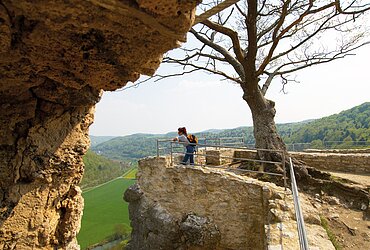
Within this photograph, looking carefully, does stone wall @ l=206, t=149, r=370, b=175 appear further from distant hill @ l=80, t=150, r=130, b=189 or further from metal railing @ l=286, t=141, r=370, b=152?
distant hill @ l=80, t=150, r=130, b=189

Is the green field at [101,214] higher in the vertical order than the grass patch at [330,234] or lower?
lower

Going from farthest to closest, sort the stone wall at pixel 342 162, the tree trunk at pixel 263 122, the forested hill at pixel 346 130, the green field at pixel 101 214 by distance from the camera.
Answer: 1. the forested hill at pixel 346 130
2. the green field at pixel 101 214
3. the stone wall at pixel 342 162
4. the tree trunk at pixel 263 122

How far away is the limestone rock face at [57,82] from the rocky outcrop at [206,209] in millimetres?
3967

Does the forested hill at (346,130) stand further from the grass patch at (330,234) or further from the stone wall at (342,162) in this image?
the grass patch at (330,234)

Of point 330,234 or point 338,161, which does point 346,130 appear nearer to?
point 338,161

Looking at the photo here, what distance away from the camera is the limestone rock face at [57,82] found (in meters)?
1.85

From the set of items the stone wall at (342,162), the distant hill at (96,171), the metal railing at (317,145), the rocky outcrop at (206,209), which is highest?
the metal railing at (317,145)

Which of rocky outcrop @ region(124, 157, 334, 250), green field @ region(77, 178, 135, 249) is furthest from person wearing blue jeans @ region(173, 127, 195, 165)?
green field @ region(77, 178, 135, 249)

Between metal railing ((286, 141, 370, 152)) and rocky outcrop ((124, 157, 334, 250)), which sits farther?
metal railing ((286, 141, 370, 152))

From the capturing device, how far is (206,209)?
7555mm

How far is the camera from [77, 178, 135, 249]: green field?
3447 centimetres

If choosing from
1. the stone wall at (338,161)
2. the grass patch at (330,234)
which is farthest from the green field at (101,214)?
the grass patch at (330,234)

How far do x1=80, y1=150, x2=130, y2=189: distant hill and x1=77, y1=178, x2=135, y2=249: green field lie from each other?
11.5 m

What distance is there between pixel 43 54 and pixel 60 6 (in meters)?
0.77
